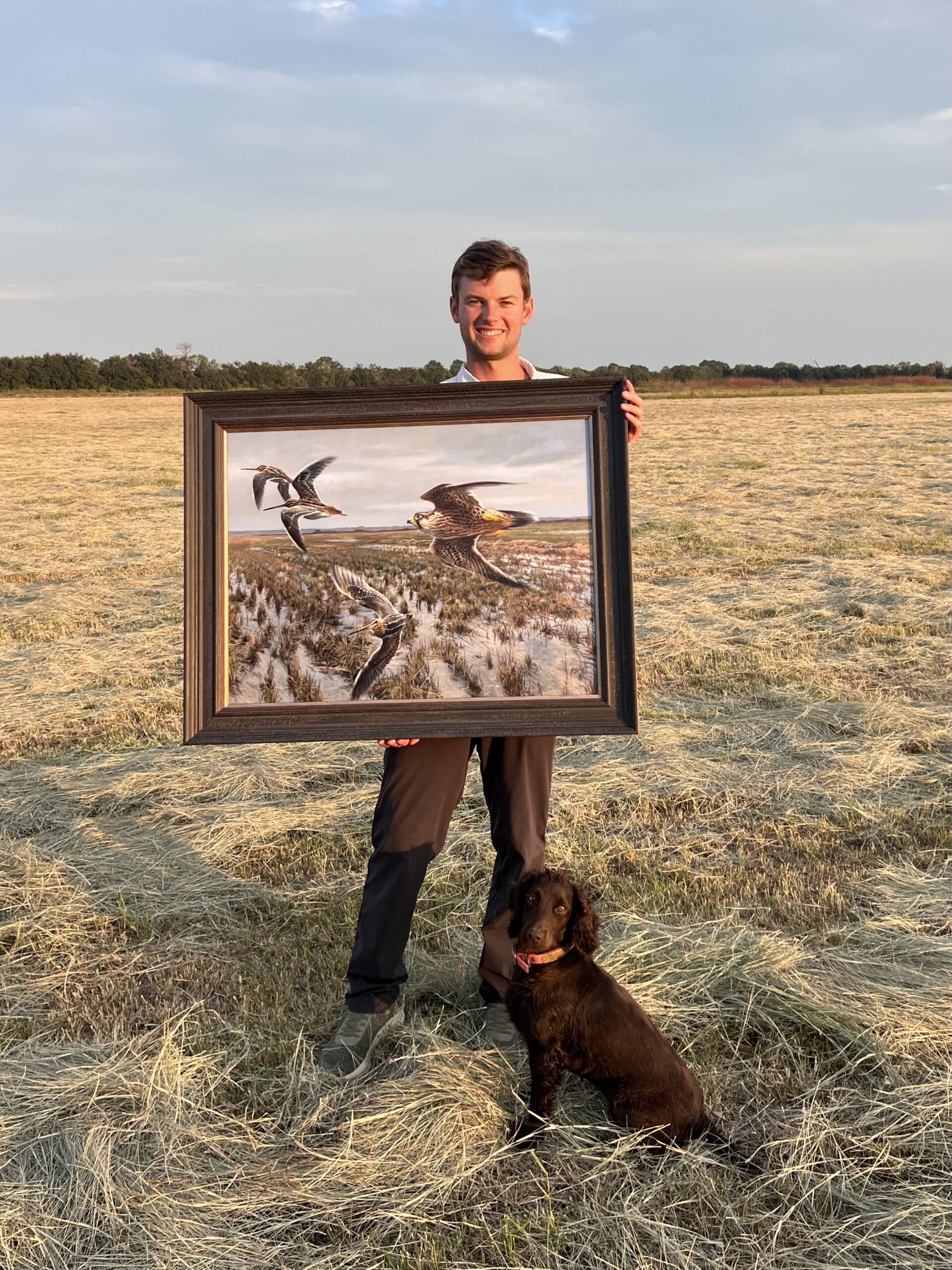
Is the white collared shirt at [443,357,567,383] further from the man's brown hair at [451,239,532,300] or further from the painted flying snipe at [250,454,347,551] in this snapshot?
the painted flying snipe at [250,454,347,551]

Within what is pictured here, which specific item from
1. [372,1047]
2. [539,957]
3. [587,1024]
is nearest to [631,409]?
[539,957]

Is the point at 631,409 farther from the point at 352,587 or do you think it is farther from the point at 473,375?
the point at 352,587

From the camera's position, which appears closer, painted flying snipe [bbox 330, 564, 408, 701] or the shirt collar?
painted flying snipe [bbox 330, 564, 408, 701]

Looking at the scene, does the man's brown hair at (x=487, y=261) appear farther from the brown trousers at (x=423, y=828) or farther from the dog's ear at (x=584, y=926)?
the dog's ear at (x=584, y=926)

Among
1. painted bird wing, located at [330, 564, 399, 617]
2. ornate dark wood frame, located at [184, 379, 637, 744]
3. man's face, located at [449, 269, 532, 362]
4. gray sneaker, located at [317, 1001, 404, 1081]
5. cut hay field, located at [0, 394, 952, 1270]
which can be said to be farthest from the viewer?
gray sneaker, located at [317, 1001, 404, 1081]

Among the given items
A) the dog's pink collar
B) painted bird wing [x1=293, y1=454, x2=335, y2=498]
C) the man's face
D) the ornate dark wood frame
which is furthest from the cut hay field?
the man's face

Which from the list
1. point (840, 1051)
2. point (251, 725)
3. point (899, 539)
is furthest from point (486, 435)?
point (899, 539)

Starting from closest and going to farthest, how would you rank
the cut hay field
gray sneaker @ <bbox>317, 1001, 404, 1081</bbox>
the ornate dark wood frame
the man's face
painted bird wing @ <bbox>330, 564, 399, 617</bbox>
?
1. the cut hay field
2. the ornate dark wood frame
3. painted bird wing @ <bbox>330, 564, 399, 617</bbox>
4. the man's face
5. gray sneaker @ <bbox>317, 1001, 404, 1081</bbox>
